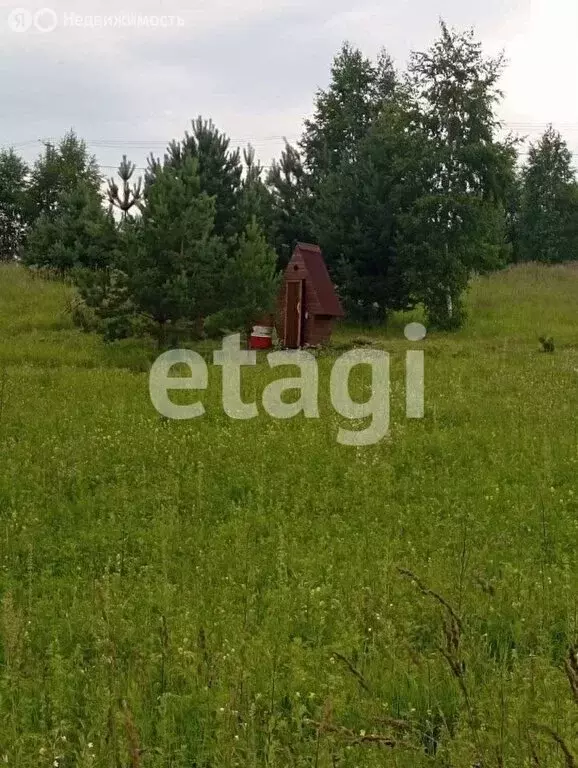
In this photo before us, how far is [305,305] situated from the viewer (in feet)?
75.8

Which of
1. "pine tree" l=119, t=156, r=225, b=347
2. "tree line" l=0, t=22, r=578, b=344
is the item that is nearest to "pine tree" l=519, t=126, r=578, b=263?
"tree line" l=0, t=22, r=578, b=344

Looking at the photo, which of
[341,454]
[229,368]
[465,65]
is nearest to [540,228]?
[465,65]

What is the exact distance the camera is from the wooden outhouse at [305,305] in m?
22.9

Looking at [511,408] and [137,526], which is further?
[511,408]

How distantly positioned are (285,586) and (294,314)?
59.2 feet

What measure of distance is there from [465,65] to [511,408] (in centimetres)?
2292

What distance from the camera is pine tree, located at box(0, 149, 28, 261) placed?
44.7 metres

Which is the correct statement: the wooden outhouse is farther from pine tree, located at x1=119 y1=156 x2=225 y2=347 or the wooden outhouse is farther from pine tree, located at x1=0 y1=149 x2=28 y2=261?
pine tree, located at x1=0 y1=149 x2=28 y2=261

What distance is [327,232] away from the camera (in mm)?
28516

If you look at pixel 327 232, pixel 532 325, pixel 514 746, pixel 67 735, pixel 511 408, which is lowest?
pixel 67 735

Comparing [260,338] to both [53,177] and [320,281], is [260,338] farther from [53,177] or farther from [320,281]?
[53,177]

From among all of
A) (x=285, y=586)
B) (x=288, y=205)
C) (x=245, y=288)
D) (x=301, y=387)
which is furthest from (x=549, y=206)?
(x=285, y=586)

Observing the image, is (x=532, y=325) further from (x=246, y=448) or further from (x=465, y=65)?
(x=246, y=448)

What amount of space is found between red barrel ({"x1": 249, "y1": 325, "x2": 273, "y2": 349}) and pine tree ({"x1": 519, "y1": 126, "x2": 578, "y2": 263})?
4177 cm
